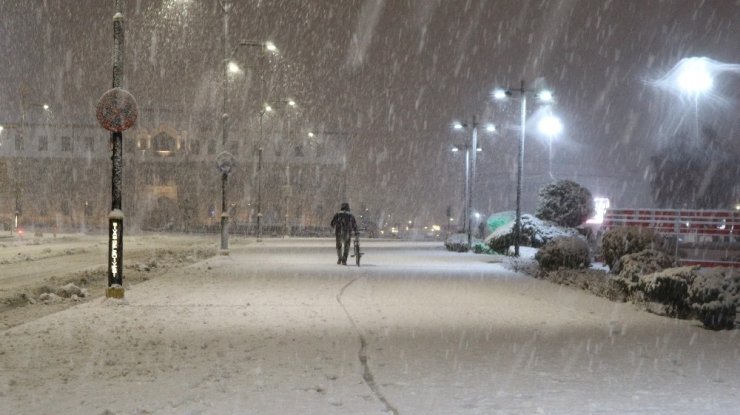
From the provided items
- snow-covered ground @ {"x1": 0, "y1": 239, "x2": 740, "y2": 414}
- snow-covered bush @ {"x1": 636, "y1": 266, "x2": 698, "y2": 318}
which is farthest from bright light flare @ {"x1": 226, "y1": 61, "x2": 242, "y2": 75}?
snow-covered bush @ {"x1": 636, "y1": 266, "x2": 698, "y2": 318}

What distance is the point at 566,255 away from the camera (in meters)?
22.4

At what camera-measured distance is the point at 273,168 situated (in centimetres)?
9712

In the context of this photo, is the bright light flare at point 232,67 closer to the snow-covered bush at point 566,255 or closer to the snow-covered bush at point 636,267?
the snow-covered bush at point 566,255

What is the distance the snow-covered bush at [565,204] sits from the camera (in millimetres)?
37875

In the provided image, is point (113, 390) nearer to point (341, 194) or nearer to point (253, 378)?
point (253, 378)

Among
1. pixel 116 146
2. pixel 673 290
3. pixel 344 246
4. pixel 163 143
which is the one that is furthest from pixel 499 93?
pixel 163 143

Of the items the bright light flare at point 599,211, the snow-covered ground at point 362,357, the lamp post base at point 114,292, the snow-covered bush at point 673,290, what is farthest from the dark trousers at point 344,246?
the bright light flare at point 599,211

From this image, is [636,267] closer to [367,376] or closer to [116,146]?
[367,376]

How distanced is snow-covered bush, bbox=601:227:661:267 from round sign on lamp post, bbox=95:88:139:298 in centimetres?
1267

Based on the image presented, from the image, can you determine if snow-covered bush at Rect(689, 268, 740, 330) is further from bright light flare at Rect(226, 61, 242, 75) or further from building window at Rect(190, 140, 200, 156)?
building window at Rect(190, 140, 200, 156)

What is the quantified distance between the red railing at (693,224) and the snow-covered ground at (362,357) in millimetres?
10377

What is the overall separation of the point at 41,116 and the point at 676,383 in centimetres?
10460

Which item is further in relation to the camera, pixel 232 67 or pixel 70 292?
pixel 232 67

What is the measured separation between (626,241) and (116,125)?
13.1 m
